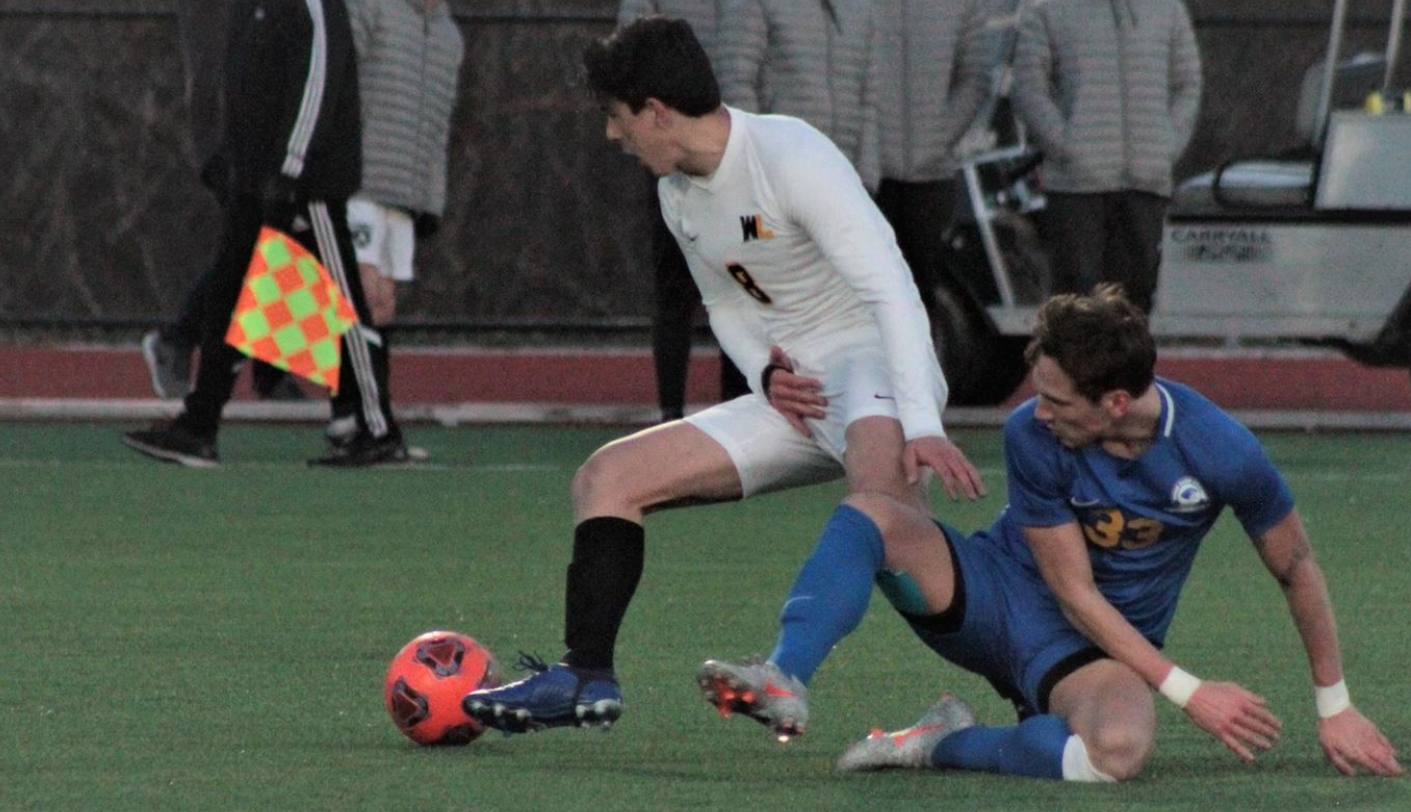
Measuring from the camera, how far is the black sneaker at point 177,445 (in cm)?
1035

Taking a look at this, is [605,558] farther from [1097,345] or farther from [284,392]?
[284,392]

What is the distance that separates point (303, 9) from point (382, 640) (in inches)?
158

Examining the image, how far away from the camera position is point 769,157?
5.36 metres

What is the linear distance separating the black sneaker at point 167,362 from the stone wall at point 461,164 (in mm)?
4623

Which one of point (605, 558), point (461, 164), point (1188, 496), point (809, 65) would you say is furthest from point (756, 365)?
point (461, 164)

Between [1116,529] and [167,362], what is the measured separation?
7426mm

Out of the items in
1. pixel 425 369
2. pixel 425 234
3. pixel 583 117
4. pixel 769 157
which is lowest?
pixel 425 369

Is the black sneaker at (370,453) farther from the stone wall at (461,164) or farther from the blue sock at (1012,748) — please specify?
the stone wall at (461,164)

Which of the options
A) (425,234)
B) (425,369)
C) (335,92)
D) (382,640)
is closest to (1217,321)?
(425,234)

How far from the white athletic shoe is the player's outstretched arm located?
62cm

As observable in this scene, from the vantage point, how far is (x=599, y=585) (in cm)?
523

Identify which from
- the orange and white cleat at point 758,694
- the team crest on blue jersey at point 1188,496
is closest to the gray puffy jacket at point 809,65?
the team crest on blue jersey at point 1188,496

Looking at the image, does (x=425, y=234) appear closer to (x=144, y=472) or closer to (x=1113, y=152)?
(x=144, y=472)

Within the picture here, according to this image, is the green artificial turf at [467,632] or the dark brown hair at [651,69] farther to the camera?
the dark brown hair at [651,69]
